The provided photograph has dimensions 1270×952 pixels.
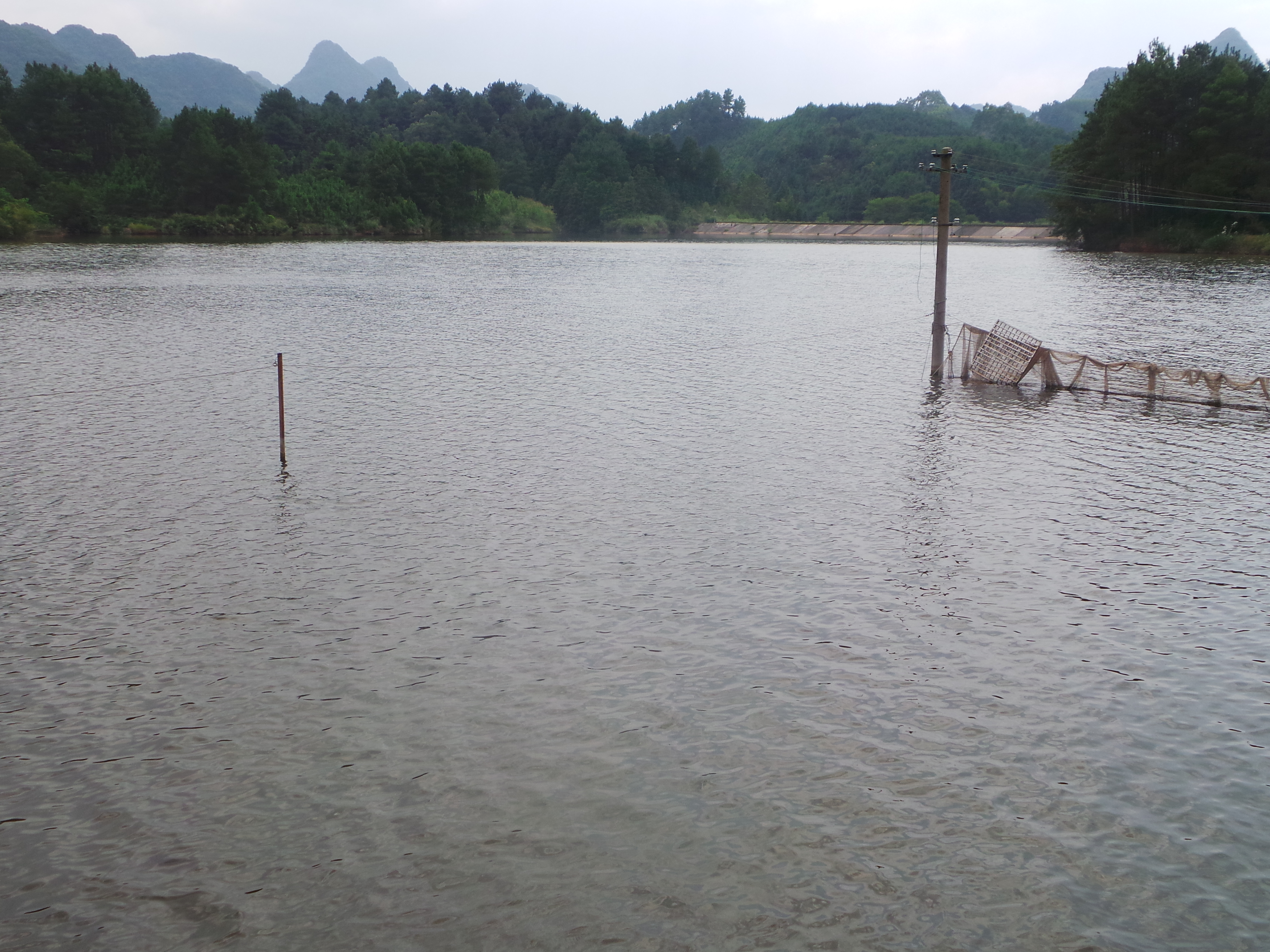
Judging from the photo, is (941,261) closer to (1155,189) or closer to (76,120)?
(1155,189)

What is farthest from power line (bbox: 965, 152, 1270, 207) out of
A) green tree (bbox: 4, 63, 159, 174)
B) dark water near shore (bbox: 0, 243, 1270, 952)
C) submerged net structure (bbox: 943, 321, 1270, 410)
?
green tree (bbox: 4, 63, 159, 174)

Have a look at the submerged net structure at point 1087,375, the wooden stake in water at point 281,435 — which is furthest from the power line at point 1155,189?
the wooden stake in water at point 281,435

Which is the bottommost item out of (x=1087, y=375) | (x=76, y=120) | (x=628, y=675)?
(x=628, y=675)

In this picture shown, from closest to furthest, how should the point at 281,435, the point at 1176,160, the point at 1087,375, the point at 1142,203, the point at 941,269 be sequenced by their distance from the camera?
the point at 281,435 → the point at 941,269 → the point at 1087,375 → the point at 1176,160 → the point at 1142,203

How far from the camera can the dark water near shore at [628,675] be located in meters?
8.80

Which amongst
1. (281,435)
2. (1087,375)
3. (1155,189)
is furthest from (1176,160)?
(281,435)

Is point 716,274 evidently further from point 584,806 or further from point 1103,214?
point 584,806

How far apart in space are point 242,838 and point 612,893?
344 cm

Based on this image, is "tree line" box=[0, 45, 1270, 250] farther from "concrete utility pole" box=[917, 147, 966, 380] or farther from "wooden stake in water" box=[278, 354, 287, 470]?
"wooden stake in water" box=[278, 354, 287, 470]

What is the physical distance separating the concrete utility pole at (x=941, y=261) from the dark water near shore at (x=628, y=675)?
24.2 feet

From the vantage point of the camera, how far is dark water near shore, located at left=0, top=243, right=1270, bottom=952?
880 cm

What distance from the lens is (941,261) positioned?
1430 inches

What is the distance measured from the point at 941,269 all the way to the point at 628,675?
27.7 meters

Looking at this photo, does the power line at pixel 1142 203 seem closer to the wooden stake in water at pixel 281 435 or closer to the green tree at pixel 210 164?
the wooden stake in water at pixel 281 435
